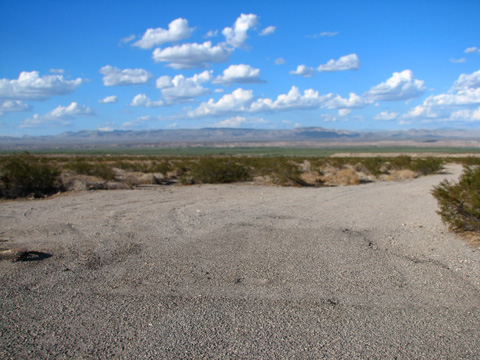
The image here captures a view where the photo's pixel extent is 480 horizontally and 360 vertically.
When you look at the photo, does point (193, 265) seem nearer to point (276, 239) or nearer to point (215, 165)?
point (276, 239)

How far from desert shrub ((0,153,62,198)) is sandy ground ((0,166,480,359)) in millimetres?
7869

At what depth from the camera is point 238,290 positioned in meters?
6.23

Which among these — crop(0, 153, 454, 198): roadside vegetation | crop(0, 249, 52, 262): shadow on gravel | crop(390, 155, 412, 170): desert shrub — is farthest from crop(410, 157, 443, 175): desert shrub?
crop(0, 249, 52, 262): shadow on gravel

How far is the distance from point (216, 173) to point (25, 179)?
36.9 ft

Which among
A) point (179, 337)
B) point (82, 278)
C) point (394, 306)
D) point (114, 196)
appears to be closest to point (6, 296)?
point (82, 278)

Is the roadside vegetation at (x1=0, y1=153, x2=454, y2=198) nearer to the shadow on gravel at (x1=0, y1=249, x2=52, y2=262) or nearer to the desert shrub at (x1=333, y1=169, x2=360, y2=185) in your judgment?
the desert shrub at (x1=333, y1=169, x2=360, y2=185)

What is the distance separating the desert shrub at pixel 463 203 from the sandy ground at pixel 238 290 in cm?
55

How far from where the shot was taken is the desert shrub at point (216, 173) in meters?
26.1

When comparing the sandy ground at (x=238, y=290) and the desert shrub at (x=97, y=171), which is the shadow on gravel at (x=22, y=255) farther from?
the desert shrub at (x=97, y=171)

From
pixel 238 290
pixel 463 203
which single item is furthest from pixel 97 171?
pixel 238 290

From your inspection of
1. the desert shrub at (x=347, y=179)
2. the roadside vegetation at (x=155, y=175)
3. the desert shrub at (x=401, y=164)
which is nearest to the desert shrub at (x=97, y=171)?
the roadside vegetation at (x=155, y=175)

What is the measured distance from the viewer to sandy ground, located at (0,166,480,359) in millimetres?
4656

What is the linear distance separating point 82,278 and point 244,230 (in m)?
4.65

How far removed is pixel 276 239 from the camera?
9523 mm
